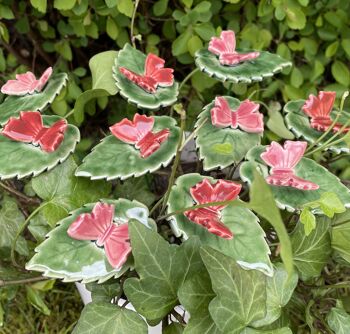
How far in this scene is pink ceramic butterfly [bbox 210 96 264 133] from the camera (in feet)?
2.21

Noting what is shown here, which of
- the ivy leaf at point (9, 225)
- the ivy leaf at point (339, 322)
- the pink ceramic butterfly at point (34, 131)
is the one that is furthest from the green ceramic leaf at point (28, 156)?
the ivy leaf at point (339, 322)

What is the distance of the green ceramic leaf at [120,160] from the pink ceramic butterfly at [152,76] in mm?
91

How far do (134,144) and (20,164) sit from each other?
5.2 inches

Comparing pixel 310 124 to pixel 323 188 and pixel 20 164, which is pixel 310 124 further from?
pixel 20 164

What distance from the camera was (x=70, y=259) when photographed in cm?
55

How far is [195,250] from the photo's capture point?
1.84 feet

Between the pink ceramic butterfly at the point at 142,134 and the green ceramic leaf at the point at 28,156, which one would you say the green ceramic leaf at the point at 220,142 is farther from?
the green ceramic leaf at the point at 28,156

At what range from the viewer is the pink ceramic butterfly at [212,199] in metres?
0.56

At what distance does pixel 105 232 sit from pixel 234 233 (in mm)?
136

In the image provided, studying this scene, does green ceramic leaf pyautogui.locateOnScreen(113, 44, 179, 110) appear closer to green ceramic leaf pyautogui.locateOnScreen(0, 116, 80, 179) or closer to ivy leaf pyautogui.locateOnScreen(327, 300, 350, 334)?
green ceramic leaf pyautogui.locateOnScreen(0, 116, 80, 179)

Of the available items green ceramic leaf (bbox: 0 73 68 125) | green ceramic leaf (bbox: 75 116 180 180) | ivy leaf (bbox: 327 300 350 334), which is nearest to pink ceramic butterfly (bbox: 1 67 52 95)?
green ceramic leaf (bbox: 0 73 68 125)

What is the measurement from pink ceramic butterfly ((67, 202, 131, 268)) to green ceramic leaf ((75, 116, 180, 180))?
0.04 metres

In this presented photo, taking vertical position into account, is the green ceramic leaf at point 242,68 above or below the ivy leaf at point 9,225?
above

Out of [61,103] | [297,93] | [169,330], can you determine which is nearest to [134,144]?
[169,330]
